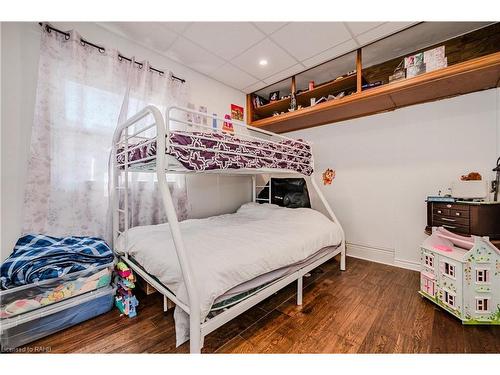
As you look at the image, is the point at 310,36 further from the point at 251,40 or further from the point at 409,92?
the point at 409,92

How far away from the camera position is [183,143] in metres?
1.21

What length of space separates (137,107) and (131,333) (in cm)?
189

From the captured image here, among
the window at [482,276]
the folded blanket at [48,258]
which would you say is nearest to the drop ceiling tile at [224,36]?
the folded blanket at [48,258]

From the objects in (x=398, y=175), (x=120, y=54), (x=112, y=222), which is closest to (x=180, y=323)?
(x=112, y=222)

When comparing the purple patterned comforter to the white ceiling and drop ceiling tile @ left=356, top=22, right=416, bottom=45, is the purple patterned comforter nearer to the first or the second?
the white ceiling

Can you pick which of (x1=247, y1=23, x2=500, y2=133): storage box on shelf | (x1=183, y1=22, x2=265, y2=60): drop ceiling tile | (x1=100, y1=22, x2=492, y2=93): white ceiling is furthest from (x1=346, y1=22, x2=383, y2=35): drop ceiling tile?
(x1=183, y1=22, x2=265, y2=60): drop ceiling tile

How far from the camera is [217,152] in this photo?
1396 mm

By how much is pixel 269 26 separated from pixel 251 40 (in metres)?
0.24

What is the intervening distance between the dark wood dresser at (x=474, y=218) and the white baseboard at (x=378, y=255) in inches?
27.8

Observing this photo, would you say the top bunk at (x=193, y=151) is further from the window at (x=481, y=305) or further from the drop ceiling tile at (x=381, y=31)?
the window at (x=481, y=305)

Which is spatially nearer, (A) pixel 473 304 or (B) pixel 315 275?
(A) pixel 473 304

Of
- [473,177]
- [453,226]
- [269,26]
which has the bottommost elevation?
[453,226]

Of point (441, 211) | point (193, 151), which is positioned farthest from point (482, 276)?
point (193, 151)
